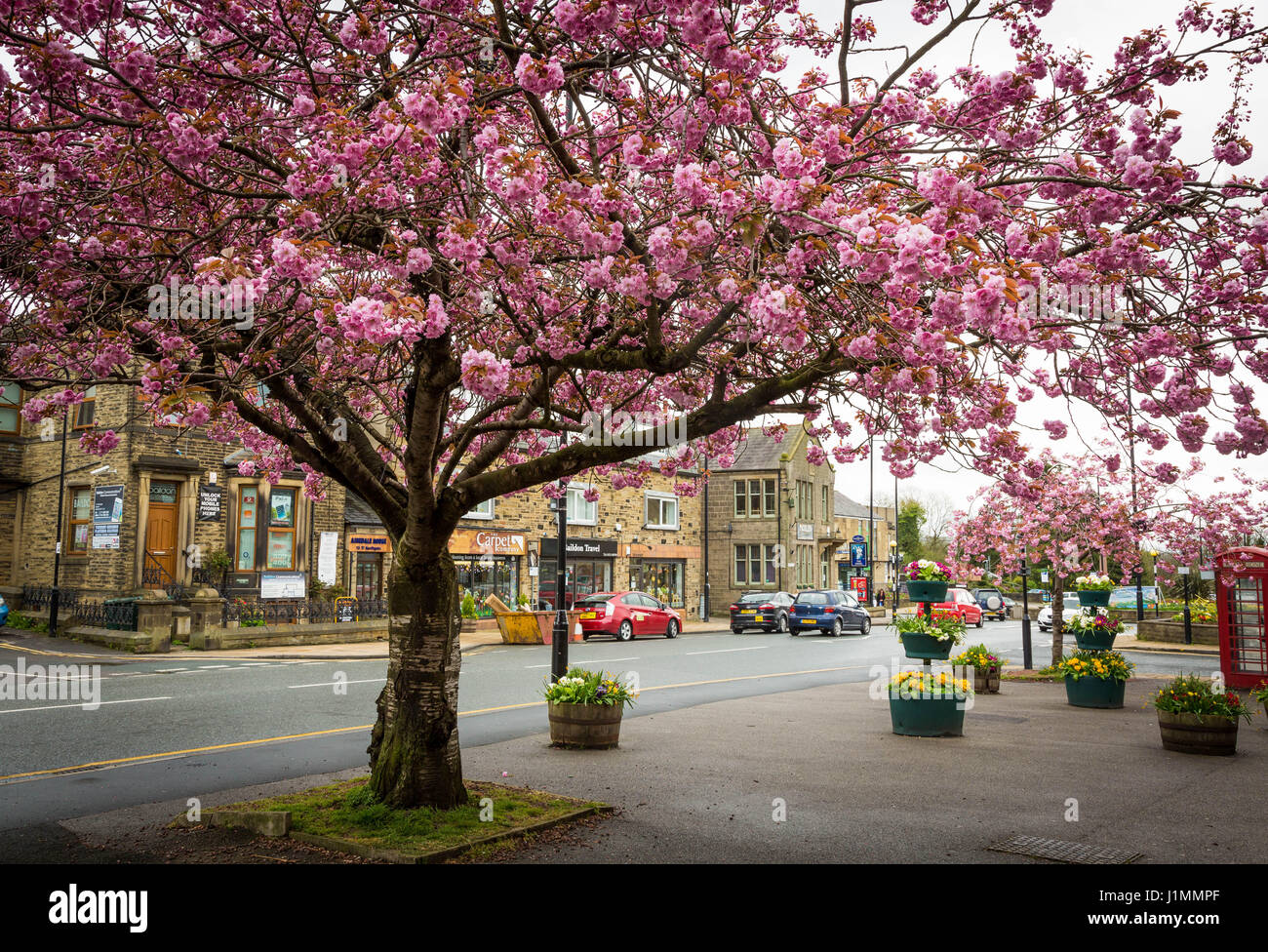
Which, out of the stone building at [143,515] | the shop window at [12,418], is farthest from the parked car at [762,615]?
the shop window at [12,418]

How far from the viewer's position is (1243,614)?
51.6 feet

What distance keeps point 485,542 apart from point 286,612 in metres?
8.74

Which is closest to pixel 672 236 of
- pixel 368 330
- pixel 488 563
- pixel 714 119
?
pixel 714 119

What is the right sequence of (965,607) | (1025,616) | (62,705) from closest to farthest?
(62,705) < (1025,616) < (965,607)

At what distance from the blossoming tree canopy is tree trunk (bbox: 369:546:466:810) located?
23mm

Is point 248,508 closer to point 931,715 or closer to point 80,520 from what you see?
point 80,520

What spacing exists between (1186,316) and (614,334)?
4.08 metres

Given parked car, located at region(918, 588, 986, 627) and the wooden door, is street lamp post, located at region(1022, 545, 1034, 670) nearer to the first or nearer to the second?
parked car, located at region(918, 588, 986, 627)

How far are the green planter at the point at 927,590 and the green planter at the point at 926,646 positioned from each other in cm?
91

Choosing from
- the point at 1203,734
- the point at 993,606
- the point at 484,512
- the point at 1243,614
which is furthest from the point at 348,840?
the point at 993,606

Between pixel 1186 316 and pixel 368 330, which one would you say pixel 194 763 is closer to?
pixel 368 330

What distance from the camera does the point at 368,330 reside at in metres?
4.64

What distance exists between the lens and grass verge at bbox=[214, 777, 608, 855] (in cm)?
620

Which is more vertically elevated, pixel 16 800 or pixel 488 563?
pixel 488 563
